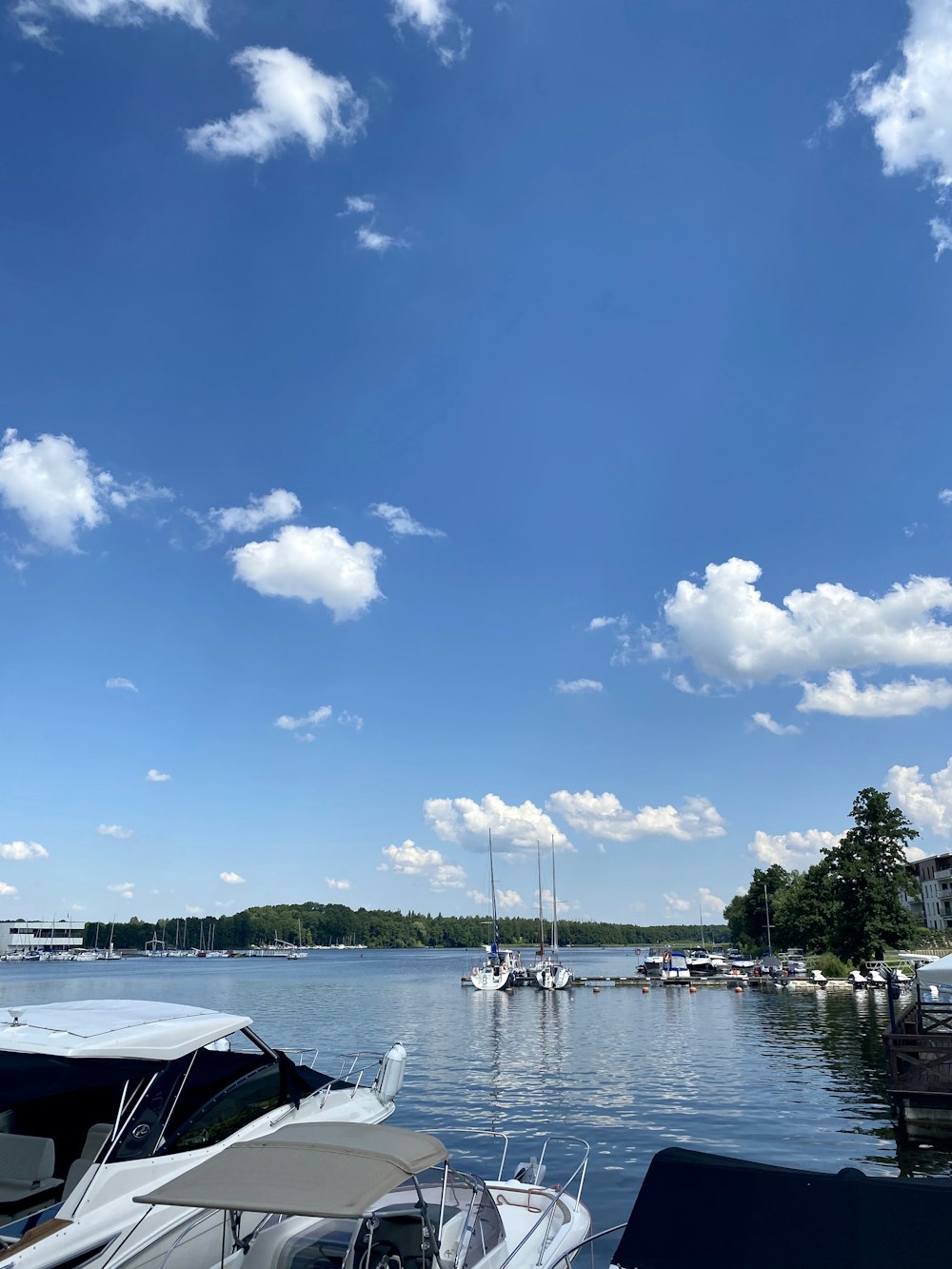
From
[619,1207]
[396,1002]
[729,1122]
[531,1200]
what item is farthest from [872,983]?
[531,1200]

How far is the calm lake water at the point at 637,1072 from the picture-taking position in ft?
69.4

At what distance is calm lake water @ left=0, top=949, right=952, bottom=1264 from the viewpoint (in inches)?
833

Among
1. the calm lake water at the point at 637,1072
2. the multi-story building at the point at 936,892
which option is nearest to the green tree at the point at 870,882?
the calm lake water at the point at 637,1072

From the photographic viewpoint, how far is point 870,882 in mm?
74062

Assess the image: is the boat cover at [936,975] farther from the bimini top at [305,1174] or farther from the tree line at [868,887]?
the tree line at [868,887]

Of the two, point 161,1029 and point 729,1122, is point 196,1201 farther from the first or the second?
point 729,1122

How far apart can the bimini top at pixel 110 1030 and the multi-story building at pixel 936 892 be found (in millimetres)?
114797

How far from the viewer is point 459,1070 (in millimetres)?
34938

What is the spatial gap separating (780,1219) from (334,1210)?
11.0ft

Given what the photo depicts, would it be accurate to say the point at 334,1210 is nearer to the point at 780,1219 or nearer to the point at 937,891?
the point at 780,1219

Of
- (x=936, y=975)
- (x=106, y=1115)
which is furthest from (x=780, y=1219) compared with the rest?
(x=936, y=975)

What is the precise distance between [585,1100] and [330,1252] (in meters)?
23.3

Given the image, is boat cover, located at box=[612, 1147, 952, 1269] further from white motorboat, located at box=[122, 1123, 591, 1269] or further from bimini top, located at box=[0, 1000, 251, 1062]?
bimini top, located at box=[0, 1000, 251, 1062]

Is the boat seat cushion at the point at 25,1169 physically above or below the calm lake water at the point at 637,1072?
above
